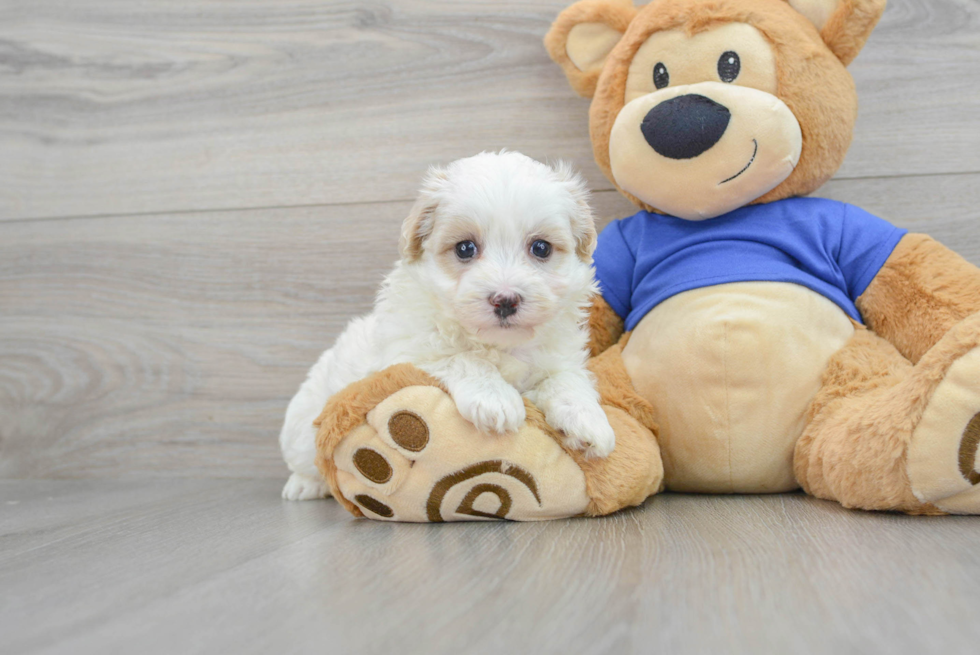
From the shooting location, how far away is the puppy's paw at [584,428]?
3.70ft

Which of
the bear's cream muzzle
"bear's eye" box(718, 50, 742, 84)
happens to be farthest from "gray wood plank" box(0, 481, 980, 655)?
"bear's eye" box(718, 50, 742, 84)

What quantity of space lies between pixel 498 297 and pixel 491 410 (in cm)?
16

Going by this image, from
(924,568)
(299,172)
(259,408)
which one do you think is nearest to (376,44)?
(299,172)

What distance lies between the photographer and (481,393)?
1.11 m

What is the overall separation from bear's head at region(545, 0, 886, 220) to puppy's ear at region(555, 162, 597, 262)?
0.16m

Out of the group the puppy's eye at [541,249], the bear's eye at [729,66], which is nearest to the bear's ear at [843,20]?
the bear's eye at [729,66]

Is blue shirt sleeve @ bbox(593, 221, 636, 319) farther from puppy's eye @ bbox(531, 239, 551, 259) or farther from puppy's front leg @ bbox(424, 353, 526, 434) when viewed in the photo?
puppy's front leg @ bbox(424, 353, 526, 434)

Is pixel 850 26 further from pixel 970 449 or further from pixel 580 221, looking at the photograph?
pixel 970 449

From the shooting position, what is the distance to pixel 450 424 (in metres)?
1.11

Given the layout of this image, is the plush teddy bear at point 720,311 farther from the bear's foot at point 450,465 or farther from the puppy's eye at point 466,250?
the puppy's eye at point 466,250

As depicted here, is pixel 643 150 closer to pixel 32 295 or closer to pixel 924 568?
pixel 924 568

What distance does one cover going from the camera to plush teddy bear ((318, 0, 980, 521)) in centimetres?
113

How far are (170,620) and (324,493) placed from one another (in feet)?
2.65

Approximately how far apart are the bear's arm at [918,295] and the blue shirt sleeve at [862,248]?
12 mm
